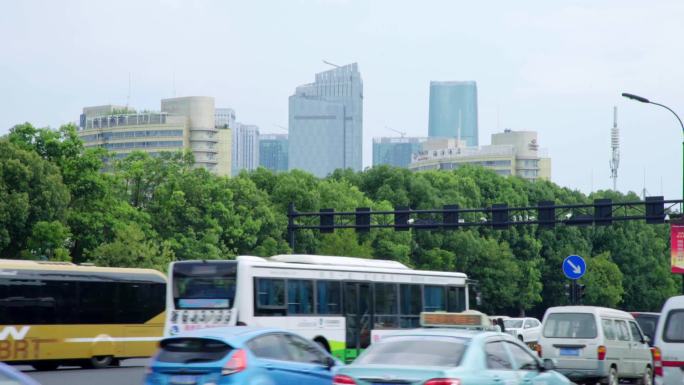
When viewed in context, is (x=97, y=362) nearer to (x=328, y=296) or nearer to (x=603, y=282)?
(x=328, y=296)

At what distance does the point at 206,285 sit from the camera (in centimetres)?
2795

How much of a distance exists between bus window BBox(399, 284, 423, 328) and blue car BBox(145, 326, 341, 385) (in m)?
16.2

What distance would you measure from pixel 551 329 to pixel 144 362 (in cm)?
1747

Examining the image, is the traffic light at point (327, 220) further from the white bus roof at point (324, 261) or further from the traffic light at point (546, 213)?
the white bus roof at point (324, 261)

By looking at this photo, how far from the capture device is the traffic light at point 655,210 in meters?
53.6

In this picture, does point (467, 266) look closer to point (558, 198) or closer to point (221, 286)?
point (558, 198)

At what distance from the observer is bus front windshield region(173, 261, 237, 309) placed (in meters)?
27.8

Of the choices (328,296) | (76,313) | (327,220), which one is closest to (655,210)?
(327,220)

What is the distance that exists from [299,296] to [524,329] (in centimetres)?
2251

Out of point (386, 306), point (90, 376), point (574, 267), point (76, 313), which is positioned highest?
A: point (574, 267)

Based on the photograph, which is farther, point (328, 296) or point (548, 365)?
point (328, 296)

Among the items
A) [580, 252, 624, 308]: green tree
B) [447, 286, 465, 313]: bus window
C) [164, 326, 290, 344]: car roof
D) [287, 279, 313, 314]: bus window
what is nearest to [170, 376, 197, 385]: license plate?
[164, 326, 290, 344]: car roof

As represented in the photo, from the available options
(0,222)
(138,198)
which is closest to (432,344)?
(0,222)

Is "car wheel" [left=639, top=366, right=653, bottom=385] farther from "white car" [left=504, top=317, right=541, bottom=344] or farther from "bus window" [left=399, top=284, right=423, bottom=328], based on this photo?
"white car" [left=504, top=317, right=541, bottom=344]
